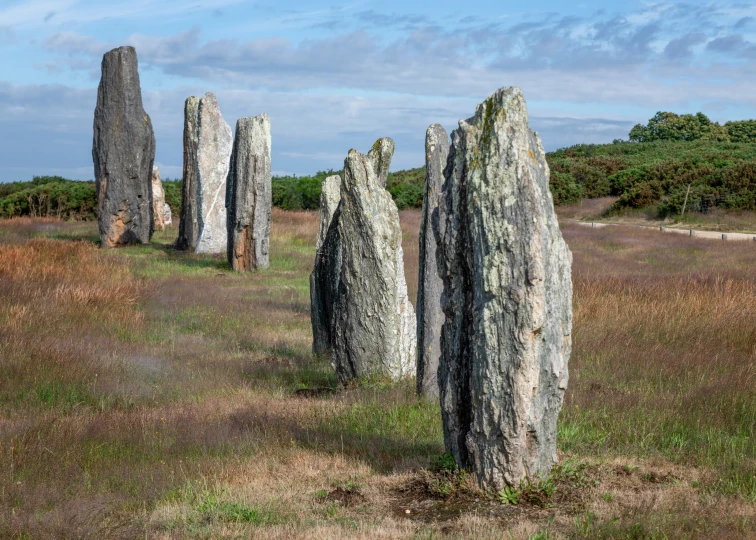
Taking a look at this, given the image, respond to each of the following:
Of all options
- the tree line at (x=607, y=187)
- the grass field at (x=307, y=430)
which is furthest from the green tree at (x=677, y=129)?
the grass field at (x=307, y=430)

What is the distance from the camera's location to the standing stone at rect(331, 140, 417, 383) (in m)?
8.82

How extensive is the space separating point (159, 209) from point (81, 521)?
84.5ft

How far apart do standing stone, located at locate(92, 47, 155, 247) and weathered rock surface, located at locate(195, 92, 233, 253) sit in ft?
6.96

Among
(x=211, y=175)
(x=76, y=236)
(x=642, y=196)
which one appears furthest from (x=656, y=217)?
(x=76, y=236)

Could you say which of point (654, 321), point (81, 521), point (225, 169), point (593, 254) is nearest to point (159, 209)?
point (225, 169)

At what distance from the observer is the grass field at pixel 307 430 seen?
15.9ft

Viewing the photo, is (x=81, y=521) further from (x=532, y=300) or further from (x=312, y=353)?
(x=312, y=353)

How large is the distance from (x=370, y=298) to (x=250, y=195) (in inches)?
415

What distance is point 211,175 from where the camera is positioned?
22.0 m

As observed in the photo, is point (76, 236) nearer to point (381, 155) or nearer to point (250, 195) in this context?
point (250, 195)

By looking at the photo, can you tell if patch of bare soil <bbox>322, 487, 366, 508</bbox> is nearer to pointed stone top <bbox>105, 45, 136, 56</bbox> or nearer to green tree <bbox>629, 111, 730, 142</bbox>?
pointed stone top <bbox>105, 45, 136, 56</bbox>

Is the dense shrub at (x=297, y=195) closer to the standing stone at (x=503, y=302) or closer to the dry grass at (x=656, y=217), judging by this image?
the dry grass at (x=656, y=217)

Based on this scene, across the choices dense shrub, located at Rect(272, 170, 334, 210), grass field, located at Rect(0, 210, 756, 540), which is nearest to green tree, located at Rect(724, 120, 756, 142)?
dense shrub, located at Rect(272, 170, 334, 210)

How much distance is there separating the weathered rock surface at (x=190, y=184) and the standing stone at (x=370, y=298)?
14.1 m
